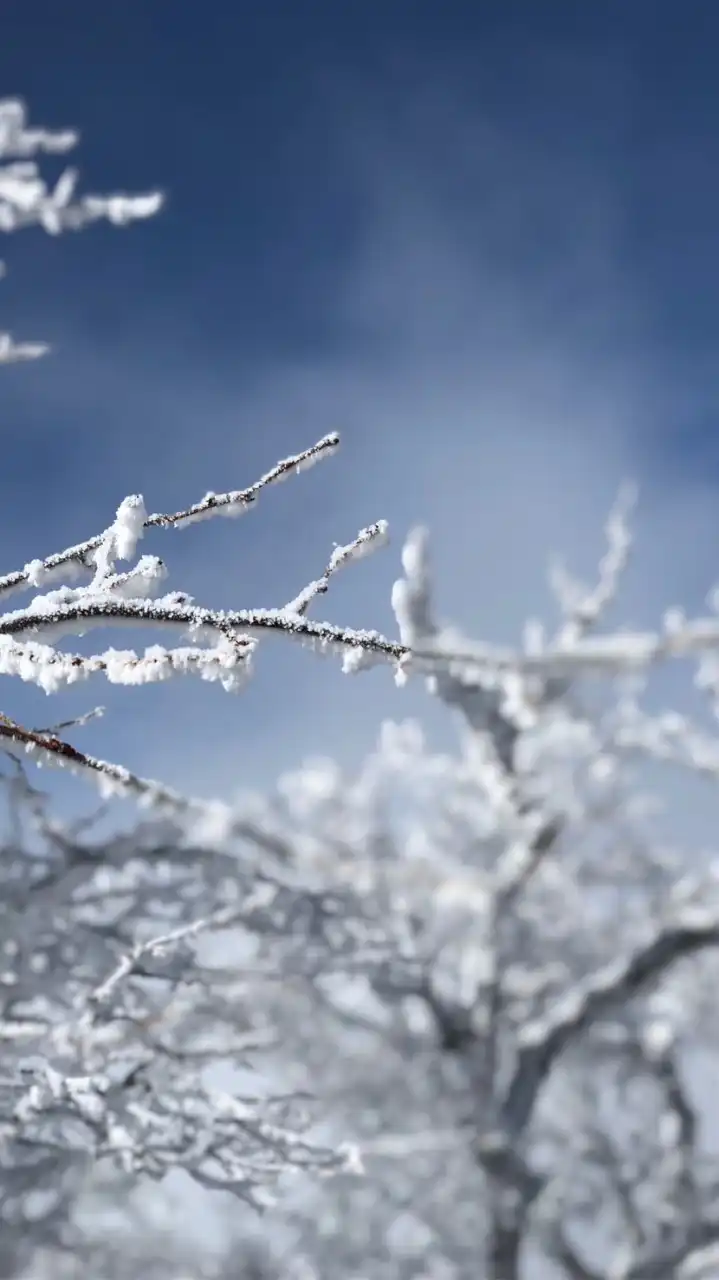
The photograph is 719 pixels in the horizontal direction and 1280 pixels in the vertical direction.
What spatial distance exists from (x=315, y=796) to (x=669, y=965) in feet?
16.1

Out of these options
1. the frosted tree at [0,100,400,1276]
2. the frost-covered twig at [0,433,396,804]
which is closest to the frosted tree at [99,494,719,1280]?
the frosted tree at [0,100,400,1276]

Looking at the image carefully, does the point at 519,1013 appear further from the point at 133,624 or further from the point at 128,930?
the point at 133,624

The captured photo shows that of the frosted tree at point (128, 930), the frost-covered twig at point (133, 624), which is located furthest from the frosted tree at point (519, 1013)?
the frost-covered twig at point (133, 624)

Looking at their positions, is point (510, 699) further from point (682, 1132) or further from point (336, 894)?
point (682, 1132)

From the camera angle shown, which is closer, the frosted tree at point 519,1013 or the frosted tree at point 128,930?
the frosted tree at point 128,930

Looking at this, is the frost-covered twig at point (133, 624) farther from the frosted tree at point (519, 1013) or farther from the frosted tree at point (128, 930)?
the frosted tree at point (519, 1013)

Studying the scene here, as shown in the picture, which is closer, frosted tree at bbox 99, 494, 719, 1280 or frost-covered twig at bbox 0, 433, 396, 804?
frost-covered twig at bbox 0, 433, 396, 804

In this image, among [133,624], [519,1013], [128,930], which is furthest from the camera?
[519,1013]

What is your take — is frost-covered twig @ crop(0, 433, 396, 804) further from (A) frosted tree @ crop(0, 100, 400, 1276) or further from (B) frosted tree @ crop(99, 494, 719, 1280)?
(B) frosted tree @ crop(99, 494, 719, 1280)

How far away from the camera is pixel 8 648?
2154 millimetres

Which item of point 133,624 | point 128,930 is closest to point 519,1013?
point 128,930

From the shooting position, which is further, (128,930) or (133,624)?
(128,930)

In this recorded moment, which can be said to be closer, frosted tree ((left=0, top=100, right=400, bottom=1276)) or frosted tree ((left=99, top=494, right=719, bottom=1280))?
frosted tree ((left=0, top=100, right=400, bottom=1276))

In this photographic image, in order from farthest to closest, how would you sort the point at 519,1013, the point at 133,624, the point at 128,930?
1. the point at 519,1013
2. the point at 128,930
3. the point at 133,624
